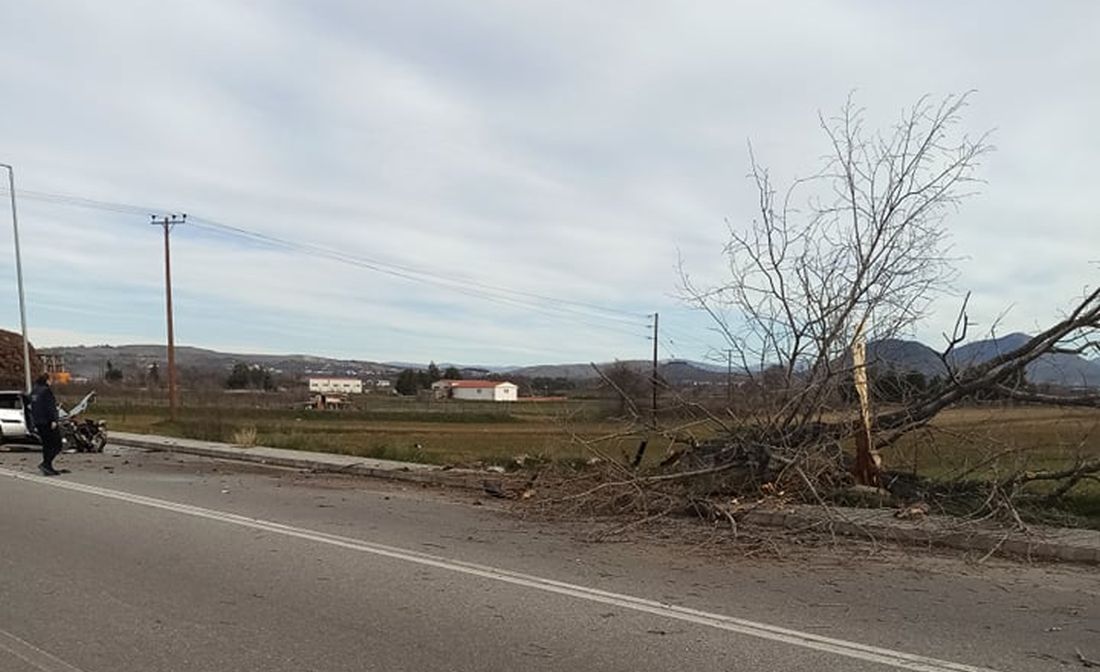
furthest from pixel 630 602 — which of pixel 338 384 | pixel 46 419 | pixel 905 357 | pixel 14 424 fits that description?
pixel 338 384

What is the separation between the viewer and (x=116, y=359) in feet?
323

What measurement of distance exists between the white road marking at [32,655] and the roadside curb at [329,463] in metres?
10.2

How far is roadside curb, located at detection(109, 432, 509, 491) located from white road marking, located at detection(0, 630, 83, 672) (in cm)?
1023

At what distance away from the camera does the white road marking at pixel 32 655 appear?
5734mm

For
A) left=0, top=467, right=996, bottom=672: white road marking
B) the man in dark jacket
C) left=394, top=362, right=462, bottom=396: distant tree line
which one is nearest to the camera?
left=0, top=467, right=996, bottom=672: white road marking

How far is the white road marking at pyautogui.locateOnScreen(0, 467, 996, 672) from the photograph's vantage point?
5.96 metres

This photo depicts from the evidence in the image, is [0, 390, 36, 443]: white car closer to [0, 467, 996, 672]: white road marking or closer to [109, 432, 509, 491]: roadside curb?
[109, 432, 509, 491]: roadside curb

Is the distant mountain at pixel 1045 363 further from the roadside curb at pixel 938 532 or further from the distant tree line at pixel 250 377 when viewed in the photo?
the distant tree line at pixel 250 377

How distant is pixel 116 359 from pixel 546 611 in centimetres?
10117

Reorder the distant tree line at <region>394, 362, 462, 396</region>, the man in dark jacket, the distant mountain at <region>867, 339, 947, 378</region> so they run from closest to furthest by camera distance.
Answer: the distant mountain at <region>867, 339, 947, 378</region> → the man in dark jacket → the distant tree line at <region>394, 362, 462, 396</region>

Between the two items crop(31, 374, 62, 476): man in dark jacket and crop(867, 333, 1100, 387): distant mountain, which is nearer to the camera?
crop(867, 333, 1100, 387): distant mountain

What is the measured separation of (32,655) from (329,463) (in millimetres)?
14889

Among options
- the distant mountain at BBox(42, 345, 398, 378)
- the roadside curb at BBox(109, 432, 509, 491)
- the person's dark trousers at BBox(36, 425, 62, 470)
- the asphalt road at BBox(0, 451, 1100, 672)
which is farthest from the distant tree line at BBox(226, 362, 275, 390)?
the asphalt road at BBox(0, 451, 1100, 672)

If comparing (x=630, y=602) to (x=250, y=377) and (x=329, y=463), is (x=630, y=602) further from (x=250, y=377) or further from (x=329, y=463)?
(x=250, y=377)
